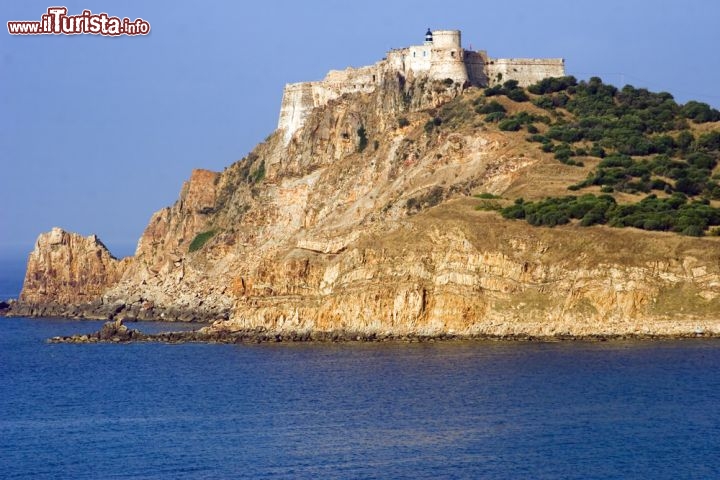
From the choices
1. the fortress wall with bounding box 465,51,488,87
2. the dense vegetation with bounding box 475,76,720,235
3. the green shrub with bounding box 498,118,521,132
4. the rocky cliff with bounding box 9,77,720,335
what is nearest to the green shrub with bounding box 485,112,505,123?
the dense vegetation with bounding box 475,76,720,235

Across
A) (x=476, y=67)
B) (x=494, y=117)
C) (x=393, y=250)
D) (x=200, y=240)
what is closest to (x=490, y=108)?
(x=494, y=117)

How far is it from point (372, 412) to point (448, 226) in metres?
26.7

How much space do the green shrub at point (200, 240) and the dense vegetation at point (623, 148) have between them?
88.4 ft

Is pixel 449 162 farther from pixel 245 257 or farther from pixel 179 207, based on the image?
pixel 179 207

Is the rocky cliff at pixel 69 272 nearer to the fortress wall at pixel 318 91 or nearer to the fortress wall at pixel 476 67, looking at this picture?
the fortress wall at pixel 318 91

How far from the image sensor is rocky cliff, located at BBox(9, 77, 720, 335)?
7994cm

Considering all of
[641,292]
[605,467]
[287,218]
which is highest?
[287,218]

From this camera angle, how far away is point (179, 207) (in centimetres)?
12975

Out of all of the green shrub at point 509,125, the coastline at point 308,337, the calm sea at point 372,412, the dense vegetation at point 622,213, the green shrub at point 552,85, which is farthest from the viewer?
the green shrub at point 552,85

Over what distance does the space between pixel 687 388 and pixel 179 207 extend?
73597 mm

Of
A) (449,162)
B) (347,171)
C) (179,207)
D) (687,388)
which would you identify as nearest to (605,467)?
(687,388)

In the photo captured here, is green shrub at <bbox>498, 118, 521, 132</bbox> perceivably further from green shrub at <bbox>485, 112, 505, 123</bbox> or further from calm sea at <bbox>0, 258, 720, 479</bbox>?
calm sea at <bbox>0, 258, 720, 479</bbox>

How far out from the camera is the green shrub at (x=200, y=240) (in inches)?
4675

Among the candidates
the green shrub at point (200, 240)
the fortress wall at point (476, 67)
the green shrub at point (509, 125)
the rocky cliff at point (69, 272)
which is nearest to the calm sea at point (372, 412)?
the green shrub at point (509, 125)
